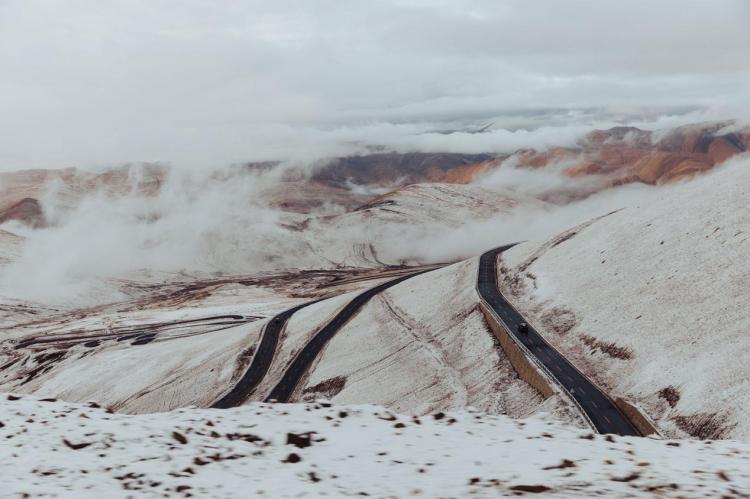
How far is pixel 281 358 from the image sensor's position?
8575 centimetres

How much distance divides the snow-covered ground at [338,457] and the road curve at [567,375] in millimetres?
26244

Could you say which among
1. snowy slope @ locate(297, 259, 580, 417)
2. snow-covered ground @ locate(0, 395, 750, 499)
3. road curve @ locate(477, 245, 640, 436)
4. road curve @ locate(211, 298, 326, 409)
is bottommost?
road curve @ locate(211, 298, 326, 409)

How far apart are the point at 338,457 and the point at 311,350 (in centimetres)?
7050

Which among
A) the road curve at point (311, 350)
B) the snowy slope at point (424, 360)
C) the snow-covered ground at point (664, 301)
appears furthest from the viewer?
the road curve at point (311, 350)

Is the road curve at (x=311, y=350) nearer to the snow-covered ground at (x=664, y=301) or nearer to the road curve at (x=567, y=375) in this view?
the road curve at (x=567, y=375)

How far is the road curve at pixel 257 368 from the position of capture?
72875mm

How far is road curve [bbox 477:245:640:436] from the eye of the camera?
42.4 metres

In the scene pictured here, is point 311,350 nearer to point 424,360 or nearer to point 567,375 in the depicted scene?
point 424,360

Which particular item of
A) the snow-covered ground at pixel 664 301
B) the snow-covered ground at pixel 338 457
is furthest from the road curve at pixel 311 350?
the snow-covered ground at pixel 338 457

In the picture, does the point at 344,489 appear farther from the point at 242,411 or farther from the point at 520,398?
the point at 520,398

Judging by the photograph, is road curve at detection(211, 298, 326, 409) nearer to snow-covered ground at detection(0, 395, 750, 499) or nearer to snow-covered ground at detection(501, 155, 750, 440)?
snow-covered ground at detection(501, 155, 750, 440)

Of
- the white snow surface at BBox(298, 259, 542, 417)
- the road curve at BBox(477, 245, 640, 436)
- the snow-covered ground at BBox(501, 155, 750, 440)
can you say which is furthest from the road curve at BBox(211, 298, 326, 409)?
the snow-covered ground at BBox(501, 155, 750, 440)

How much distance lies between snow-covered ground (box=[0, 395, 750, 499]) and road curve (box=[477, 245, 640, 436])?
26.2 meters

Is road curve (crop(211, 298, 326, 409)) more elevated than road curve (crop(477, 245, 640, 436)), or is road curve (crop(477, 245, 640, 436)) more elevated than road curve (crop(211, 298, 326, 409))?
road curve (crop(477, 245, 640, 436))
